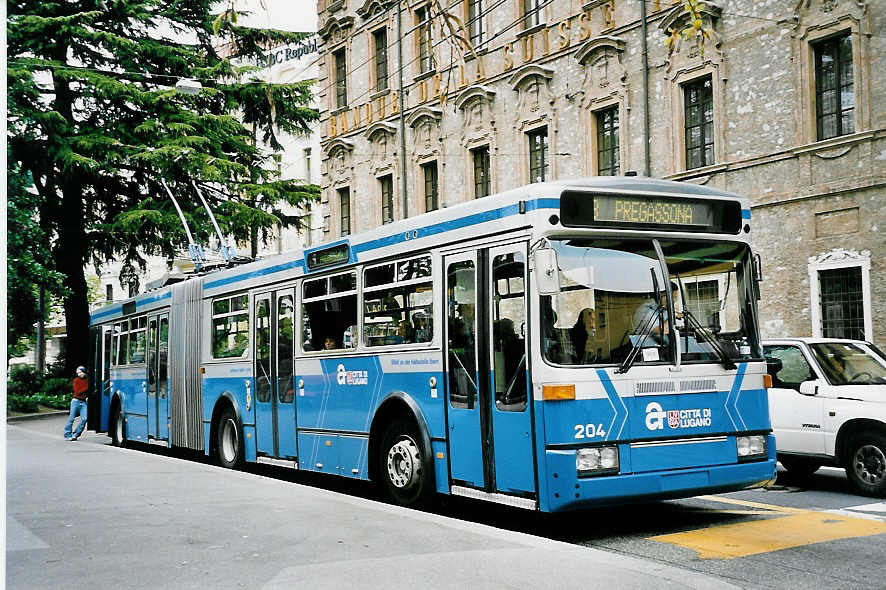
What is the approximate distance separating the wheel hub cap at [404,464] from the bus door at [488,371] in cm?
69

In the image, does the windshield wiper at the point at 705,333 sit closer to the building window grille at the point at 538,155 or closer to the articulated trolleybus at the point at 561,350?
the articulated trolleybus at the point at 561,350

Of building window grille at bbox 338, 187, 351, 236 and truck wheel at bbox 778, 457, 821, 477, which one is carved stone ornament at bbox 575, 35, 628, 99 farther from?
truck wheel at bbox 778, 457, 821, 477

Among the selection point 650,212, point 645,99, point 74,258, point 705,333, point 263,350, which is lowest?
point 263,350

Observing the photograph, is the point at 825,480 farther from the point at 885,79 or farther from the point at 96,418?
the point at 96,418

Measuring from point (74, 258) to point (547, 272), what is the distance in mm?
30846

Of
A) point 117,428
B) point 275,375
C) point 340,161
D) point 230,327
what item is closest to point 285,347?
point 275,375

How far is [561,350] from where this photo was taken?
8.68 meters

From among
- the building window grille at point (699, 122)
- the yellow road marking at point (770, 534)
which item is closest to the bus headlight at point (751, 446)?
the yellow road marking at point (770, 534)

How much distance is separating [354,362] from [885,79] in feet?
41.5

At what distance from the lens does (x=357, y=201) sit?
36.5 meters

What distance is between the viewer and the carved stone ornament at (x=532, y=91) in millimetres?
27391

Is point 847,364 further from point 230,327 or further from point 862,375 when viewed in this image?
point 230,327

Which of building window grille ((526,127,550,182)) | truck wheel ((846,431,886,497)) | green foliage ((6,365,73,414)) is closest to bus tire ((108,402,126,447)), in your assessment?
building window grille ((526,127,550,182))

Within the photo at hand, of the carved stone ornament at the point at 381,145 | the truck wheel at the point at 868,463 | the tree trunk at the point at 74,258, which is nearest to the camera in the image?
the truck wheel at the point at 868,463
